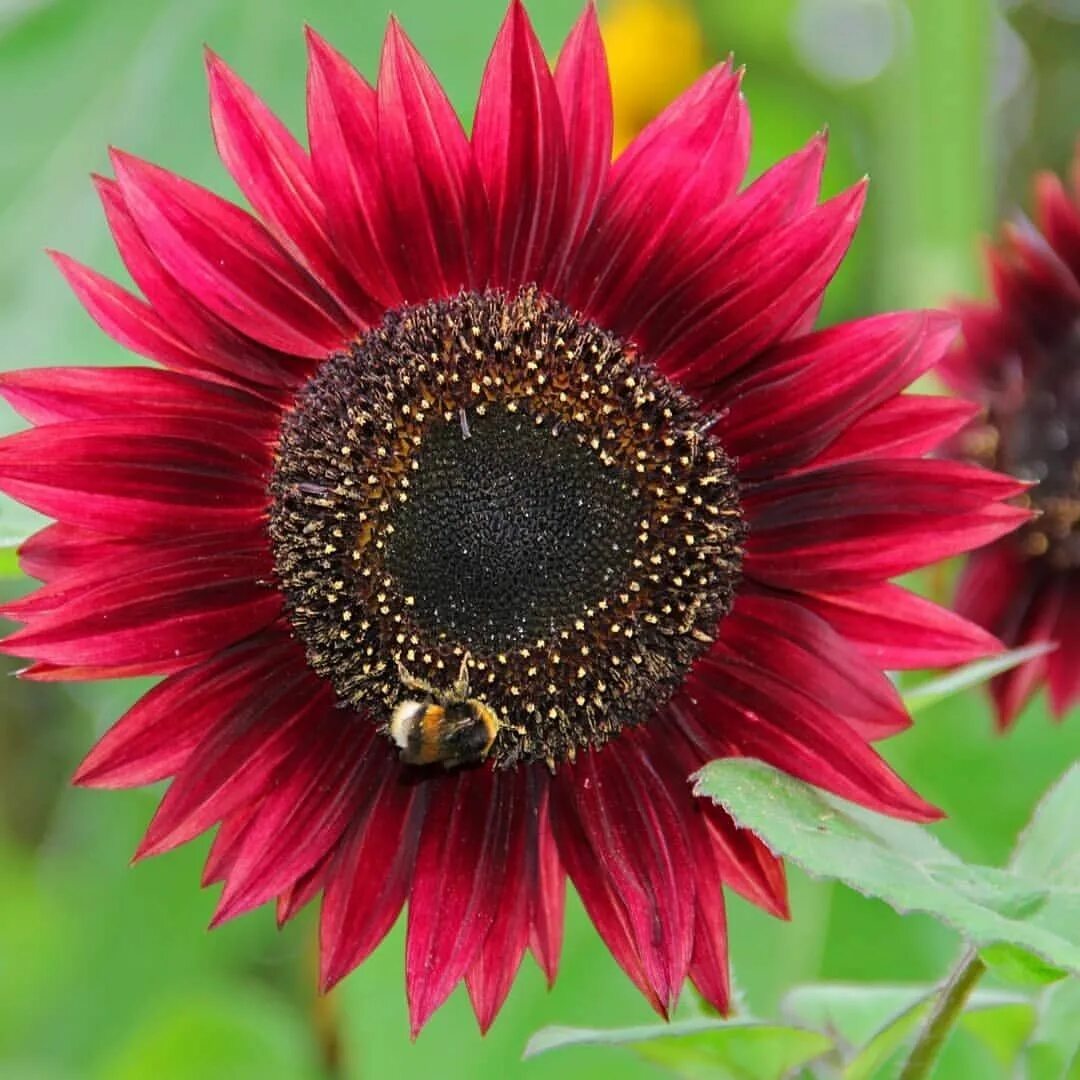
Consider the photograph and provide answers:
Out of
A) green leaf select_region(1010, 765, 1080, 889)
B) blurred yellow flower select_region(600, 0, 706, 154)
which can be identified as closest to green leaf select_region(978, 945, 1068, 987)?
green leaf select_region(1010, 765, 1080, 889)

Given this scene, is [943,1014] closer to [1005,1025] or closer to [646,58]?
[1005,1025]

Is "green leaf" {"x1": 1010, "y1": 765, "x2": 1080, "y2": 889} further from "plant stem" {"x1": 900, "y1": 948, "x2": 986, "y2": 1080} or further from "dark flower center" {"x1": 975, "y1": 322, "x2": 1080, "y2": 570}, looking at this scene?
"dark flower center" {"x1": 975, "y1": 322, "x2": 1080, "y2": 570}

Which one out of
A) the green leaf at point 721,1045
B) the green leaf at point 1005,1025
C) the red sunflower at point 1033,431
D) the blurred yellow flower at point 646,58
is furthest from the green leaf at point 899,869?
the blurred yellow flower at point 646,58

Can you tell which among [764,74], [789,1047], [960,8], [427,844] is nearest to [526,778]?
[427,844]

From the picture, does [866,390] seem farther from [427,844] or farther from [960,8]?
[960,8]

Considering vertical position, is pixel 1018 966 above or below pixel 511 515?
below

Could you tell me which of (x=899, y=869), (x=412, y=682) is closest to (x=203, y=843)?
(x=412, y=682)

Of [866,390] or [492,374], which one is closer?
Answer: [866,390]
